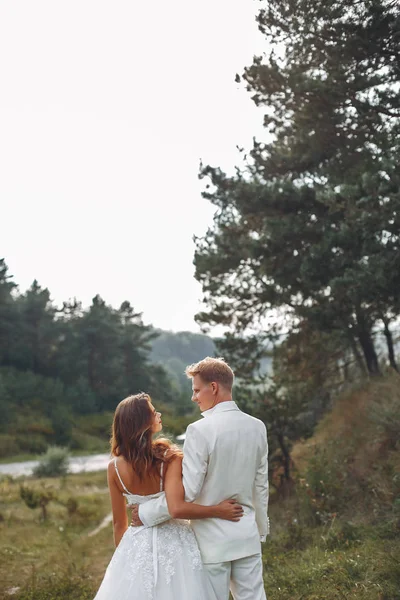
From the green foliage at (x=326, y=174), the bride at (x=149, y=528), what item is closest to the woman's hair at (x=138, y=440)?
the bride at (x=149, y=528)

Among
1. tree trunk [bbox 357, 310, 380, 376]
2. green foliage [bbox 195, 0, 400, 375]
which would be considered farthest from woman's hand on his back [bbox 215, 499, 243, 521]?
tree trunk [bbox 357, 310, 380, 376]

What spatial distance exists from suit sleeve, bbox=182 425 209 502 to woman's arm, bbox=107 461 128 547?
0.53 meters

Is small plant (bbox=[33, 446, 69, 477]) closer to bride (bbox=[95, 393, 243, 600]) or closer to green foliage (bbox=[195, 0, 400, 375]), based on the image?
green foliage (bbox=[195, 0, 400, 375])

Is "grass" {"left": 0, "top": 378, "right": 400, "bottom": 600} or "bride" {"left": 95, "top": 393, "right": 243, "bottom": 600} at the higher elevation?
"bride" {"left": 95, "top": 393, "right": 243, "bottom": 600}

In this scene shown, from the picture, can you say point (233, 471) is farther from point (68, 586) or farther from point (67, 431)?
point (67, 431)

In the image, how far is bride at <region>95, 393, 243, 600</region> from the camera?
3506mm

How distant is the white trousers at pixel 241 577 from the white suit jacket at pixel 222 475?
0.07 m

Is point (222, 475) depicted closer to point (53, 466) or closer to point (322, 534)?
point (322, 534)

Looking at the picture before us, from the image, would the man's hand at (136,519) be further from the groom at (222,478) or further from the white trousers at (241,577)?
the white trousers at (241,577)

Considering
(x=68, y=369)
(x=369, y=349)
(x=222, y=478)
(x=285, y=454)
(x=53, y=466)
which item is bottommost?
(x=53, y=466)

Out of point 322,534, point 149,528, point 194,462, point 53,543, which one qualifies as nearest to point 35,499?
point 53,543

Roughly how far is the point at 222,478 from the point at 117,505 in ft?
2.57

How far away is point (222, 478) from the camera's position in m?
3.52

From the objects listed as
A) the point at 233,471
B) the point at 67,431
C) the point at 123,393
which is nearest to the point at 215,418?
the point at 233,471
